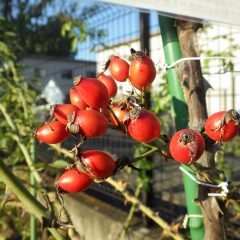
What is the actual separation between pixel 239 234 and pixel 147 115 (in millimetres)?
1663

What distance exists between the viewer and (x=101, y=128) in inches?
16.7

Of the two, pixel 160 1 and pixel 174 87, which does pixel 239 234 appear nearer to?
pixel 174 87

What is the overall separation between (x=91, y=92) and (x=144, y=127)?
6 cm

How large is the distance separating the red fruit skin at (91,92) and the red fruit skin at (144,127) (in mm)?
39

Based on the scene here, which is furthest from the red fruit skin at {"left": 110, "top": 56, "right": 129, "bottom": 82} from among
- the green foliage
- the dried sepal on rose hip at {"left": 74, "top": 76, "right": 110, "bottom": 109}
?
the green foliage

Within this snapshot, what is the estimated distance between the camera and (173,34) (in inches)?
26.4

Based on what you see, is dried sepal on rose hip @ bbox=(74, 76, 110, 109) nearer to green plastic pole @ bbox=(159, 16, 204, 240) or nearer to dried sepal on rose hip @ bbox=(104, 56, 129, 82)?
dried sepal on rose hip @ bbox=(104, 56, 129, 82)

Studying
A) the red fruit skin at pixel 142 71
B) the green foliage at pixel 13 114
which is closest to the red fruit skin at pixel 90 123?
the red fruit skin at pixel 142 71

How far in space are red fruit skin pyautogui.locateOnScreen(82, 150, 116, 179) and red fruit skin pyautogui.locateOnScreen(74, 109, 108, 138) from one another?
0.06 ft

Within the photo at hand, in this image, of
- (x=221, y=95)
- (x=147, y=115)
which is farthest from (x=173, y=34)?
(x=221, y=95)

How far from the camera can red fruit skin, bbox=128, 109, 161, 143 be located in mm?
430

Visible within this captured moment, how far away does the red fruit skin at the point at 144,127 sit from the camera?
0.43 metres

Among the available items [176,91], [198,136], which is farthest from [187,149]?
[176,91]

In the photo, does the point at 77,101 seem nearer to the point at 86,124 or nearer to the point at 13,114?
the point at 86,124
